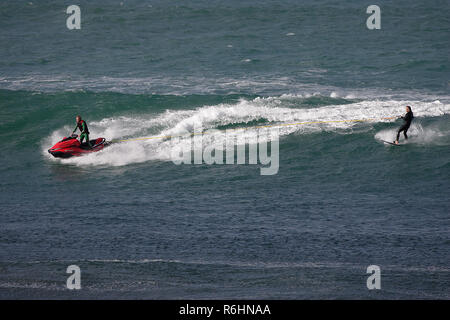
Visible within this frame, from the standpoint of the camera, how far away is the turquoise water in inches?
484

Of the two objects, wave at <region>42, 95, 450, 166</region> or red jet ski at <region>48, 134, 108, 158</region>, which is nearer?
red jet ski at <region>48, 134, 108, 158</region>

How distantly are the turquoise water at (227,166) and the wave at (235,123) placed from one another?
10cm

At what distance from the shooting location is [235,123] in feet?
77.9

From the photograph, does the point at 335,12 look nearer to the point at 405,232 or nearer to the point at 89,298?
the point at 405,232

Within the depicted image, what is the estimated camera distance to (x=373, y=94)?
27.0 metres

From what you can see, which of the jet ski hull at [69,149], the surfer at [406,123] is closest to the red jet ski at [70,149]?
the jet ski hull at [69,149]

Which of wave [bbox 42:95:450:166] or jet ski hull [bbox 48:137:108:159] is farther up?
wave [bbox 42:95:450:166]

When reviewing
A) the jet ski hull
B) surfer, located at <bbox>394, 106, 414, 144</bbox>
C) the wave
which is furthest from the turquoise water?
surfer, located at <bbox>394, 106, 414, 144</bbox>

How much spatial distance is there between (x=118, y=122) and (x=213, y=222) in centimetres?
1071

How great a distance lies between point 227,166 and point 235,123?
14.6ft

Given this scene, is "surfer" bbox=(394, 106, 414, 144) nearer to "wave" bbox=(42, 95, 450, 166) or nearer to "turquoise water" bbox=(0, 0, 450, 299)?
"turquoise water" bbox=(0, 0, 450, 299)

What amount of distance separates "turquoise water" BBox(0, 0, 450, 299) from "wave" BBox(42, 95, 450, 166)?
0.10m
